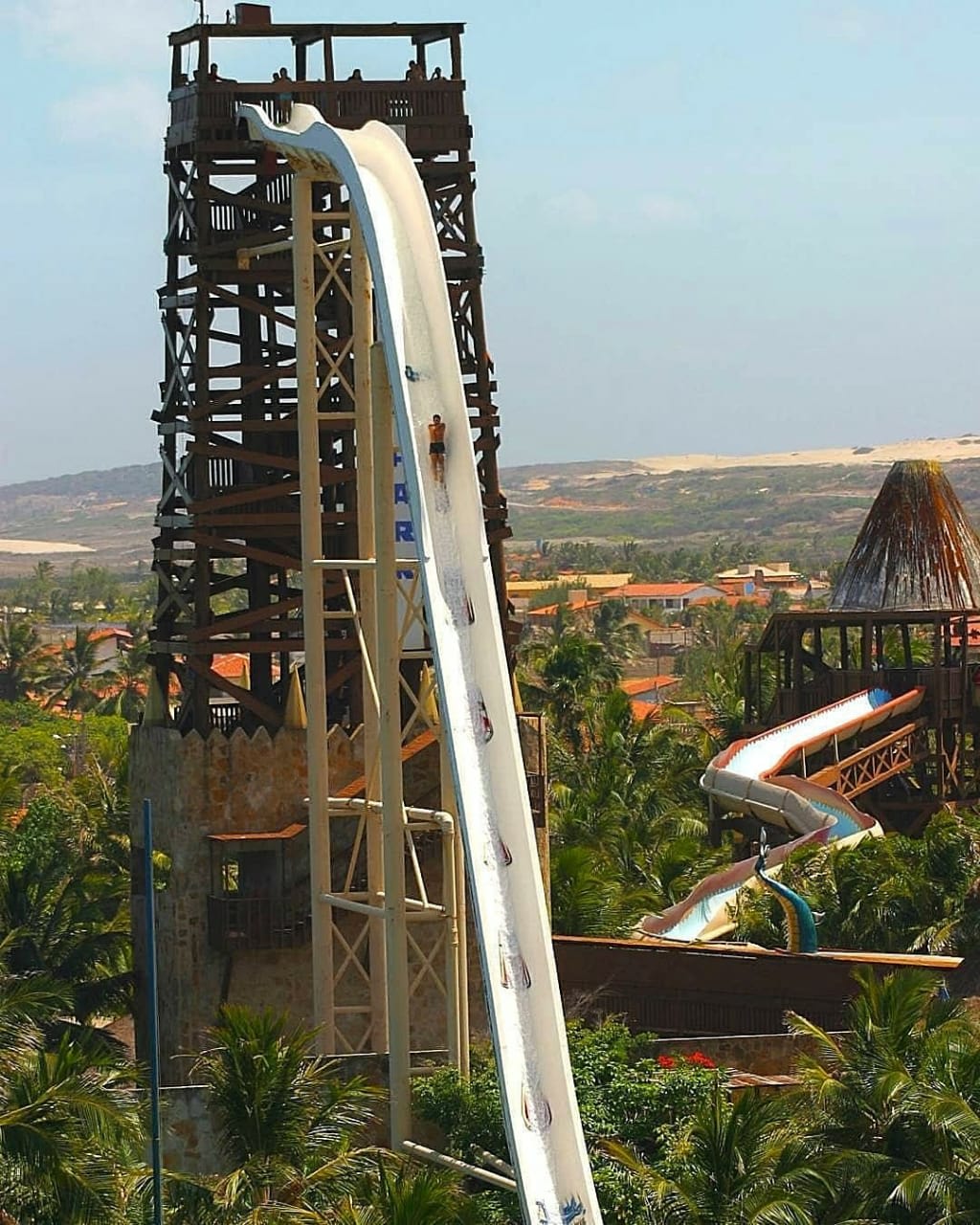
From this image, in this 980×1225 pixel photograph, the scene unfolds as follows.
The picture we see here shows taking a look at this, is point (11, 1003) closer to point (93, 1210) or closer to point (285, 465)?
point (93, 1210)

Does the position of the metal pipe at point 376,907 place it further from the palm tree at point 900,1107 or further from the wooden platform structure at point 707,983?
the wooden platform structure at point 707,983

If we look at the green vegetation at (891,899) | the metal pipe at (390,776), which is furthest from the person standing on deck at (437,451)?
the green vegetation at (891,899)

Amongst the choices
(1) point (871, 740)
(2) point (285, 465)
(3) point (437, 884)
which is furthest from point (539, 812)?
(1) point (871, 740)

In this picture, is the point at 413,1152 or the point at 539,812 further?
the point at 539,812

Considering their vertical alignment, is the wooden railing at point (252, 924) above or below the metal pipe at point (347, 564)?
below

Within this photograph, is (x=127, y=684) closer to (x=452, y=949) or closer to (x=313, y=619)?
(x=313, y=619)

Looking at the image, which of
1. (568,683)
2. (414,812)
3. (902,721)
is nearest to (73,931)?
(414,812)

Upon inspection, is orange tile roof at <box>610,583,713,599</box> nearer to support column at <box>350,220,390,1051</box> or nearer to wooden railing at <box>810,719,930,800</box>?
wooden railing at <box>810,719,930,800</box>
